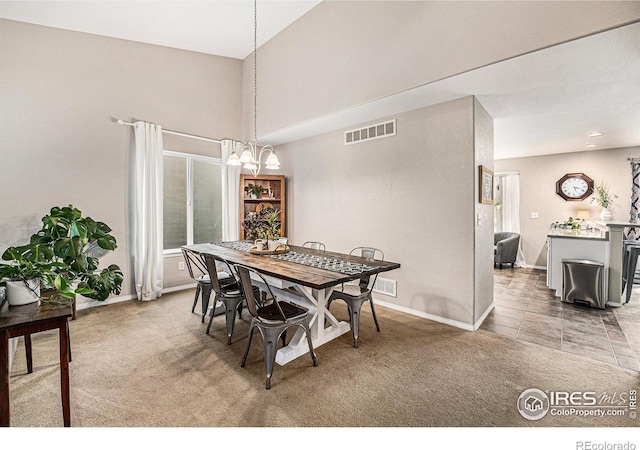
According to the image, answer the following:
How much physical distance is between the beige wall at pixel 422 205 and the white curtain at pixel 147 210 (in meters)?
2.57

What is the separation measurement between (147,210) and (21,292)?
2533 mm

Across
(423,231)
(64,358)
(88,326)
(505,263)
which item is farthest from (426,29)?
(505,263)

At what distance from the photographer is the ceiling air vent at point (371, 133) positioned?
371 centimetres

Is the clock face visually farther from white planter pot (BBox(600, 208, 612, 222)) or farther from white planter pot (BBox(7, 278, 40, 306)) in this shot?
white planter pot (BBox(7, 278, 40, 306))

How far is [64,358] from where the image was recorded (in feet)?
5.18

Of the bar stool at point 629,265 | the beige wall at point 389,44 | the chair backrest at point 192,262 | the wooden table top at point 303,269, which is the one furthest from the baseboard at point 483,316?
the chair backrest at point 192,262

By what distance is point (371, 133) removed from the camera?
3924mm

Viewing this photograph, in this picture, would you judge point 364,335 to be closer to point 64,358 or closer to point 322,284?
point 322,284

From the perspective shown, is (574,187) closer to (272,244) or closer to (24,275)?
(272,244)

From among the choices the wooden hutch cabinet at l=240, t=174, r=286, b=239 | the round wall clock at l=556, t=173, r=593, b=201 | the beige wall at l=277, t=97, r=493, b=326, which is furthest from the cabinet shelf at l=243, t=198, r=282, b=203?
the round wall clock at l=556, t=173, r=593, b=201

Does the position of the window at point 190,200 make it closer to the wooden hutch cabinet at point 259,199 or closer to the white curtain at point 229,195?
the white curtain at point 229,195
